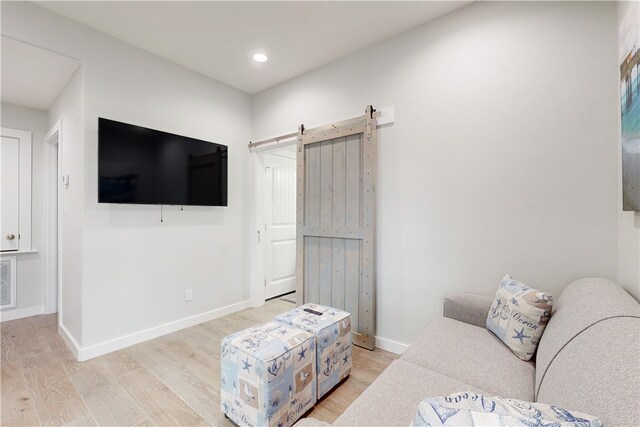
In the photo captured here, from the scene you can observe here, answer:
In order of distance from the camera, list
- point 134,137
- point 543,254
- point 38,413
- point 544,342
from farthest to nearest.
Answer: point 134,137
point 543,254
point 38,413
point 544,342

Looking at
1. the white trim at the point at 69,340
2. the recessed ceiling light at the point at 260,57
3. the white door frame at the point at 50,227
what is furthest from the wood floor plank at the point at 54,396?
the recessed ceiling light at the point at 260,57

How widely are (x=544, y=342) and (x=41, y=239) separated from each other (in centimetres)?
486

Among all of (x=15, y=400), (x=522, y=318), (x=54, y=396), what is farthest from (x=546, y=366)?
(x=15, y=400)

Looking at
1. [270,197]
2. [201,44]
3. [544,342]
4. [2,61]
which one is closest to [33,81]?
[2,61]

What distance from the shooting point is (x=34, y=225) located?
3.29 m

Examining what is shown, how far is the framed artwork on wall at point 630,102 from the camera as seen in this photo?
1.23 meters

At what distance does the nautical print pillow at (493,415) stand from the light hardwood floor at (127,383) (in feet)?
4.22

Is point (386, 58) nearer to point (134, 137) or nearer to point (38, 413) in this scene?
point (134, 137)

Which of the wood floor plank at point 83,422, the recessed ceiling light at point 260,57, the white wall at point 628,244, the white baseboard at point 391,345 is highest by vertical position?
the recessed ceiling light at point 260,57

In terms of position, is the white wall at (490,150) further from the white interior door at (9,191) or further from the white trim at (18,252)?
the white trim at (18,252)

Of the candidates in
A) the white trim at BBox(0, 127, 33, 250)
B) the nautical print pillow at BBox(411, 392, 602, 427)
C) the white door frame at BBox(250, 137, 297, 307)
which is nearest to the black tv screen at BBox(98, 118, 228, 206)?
the white door frame at BBox(250, 137, 297, 307)

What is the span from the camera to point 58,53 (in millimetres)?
→ 2168

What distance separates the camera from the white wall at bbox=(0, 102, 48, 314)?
3197 mm

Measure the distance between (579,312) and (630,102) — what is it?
1.00 meters
